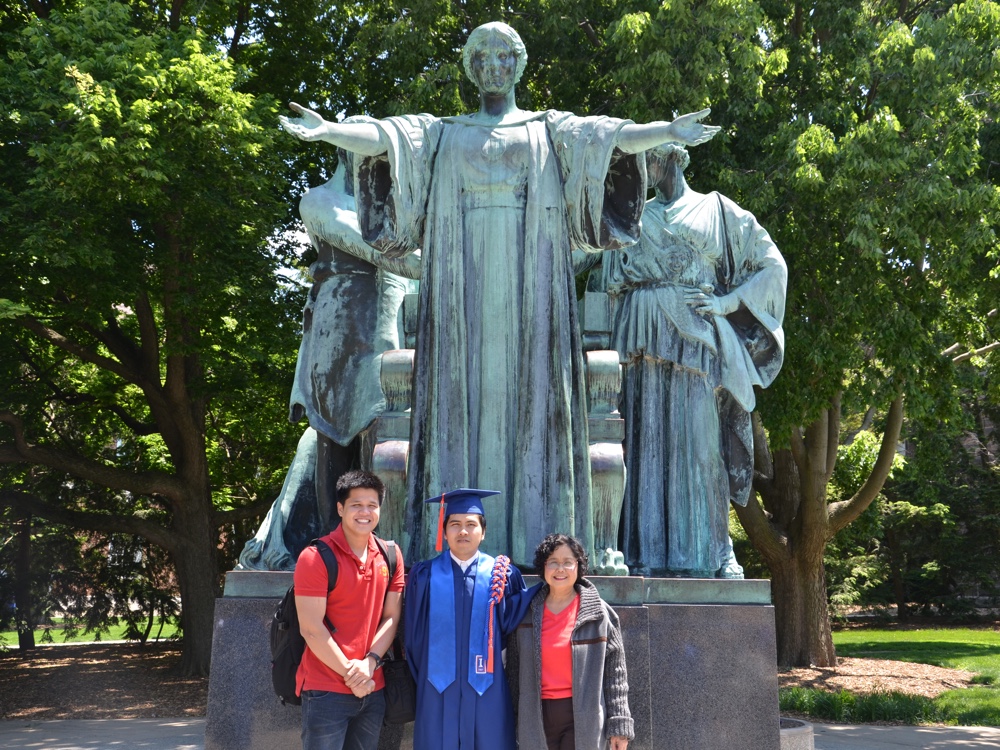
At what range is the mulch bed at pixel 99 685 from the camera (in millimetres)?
15602

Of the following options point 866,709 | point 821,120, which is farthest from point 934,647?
point 821,120

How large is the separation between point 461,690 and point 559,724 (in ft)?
1.21

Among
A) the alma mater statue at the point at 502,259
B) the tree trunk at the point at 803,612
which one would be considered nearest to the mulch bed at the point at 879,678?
the tree trunk at the point at 803,612

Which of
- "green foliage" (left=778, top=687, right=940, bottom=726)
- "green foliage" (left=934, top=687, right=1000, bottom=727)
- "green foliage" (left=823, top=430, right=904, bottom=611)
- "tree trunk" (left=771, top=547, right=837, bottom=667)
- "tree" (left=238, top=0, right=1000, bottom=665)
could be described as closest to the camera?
"green foliage" (left=778, top=687, right=940, bottom=726)

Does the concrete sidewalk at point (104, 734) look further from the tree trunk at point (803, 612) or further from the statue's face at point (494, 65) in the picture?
the tree trunk at point (803, 612)

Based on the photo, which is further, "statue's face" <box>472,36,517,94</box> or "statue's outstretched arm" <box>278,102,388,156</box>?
"statue's face" <box>472,36,517,94</box>

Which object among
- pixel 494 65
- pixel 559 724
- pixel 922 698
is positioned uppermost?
pixel 494 65

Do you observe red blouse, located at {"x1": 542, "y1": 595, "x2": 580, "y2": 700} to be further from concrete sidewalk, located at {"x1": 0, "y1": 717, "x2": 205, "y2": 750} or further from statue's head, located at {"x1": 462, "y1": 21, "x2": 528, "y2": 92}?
concrete sidewalk, located at {"x1": 0, "y1": 717, "x2": 205, "y2": 750}

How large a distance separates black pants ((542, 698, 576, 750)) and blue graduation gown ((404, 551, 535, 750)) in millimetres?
133

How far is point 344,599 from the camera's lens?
4.12 meters

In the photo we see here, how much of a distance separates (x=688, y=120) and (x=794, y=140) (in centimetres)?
878

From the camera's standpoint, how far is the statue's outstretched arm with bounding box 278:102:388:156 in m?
5.10

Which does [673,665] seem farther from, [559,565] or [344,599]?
[344,599]

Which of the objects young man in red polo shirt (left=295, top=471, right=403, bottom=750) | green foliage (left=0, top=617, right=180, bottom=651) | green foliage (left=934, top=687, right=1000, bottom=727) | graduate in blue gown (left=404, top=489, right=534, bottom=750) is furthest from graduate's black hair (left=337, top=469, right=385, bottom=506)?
→ green foliage (left=0, top=617, right=180, bottom=651)
